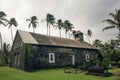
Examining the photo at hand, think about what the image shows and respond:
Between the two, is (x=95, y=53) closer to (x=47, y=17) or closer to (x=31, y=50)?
(x=31, y=50)

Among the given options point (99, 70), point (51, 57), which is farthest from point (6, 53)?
point (99, 70)

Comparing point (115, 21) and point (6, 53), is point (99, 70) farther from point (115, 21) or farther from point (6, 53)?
point (6, 53)

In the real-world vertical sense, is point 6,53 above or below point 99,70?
above

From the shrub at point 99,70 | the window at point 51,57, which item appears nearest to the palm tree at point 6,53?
the window at point 51,57

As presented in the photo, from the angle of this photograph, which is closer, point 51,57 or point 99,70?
point 99,70

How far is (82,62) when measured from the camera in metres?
36.1

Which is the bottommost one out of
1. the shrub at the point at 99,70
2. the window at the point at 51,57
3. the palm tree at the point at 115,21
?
the shrub at the point at 99,70

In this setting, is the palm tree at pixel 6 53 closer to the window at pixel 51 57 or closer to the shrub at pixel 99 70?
the window at pixel 51 57

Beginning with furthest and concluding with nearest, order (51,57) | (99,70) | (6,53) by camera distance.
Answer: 1. (6,53)
2. (51,57)
3. (99,70)

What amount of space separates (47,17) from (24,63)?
39204 millimetres

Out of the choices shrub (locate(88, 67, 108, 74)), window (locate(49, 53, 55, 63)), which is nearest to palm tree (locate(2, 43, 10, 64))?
window (locate(49, 53, 55, 63))

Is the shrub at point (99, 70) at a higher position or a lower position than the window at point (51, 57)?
lower

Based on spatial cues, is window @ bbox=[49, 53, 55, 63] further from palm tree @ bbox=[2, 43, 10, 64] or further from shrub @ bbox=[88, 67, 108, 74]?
palm tree @ bbox=[2, 43, 10, 64]

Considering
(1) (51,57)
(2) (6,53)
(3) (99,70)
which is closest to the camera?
(3) (99,70)
